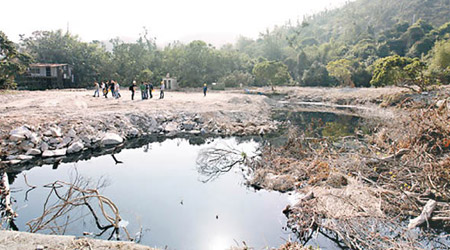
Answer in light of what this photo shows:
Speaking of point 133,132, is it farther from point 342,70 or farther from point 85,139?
point 342,70

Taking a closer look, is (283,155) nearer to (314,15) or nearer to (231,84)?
(231,84)

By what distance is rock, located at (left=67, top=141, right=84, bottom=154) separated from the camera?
1231 centimetres

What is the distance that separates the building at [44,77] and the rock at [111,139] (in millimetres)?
22115

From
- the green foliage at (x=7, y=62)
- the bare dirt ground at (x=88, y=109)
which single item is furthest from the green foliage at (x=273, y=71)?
the green foliage at (x=7, y=62)

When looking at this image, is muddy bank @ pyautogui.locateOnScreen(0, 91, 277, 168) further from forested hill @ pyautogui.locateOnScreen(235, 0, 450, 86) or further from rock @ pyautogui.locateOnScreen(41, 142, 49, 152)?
forested hill @ pyautogui.locateOnScreen(235, 0, 450, 86)

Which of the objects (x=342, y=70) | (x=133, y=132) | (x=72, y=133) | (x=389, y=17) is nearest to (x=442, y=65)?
(x=342, y=70)

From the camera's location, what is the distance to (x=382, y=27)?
3100 inches

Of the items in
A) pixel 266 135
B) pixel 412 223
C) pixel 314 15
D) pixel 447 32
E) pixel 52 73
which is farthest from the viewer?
pixel 314 15

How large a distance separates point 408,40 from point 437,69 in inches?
861

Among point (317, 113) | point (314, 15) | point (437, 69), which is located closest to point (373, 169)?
point (317, 113)

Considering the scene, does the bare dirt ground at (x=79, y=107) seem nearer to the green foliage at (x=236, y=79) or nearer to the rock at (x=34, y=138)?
the rock at (x=34, y=138)

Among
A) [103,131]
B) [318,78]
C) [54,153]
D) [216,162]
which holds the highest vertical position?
[318,78]

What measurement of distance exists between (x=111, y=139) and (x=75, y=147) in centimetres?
180

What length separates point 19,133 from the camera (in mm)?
11500
